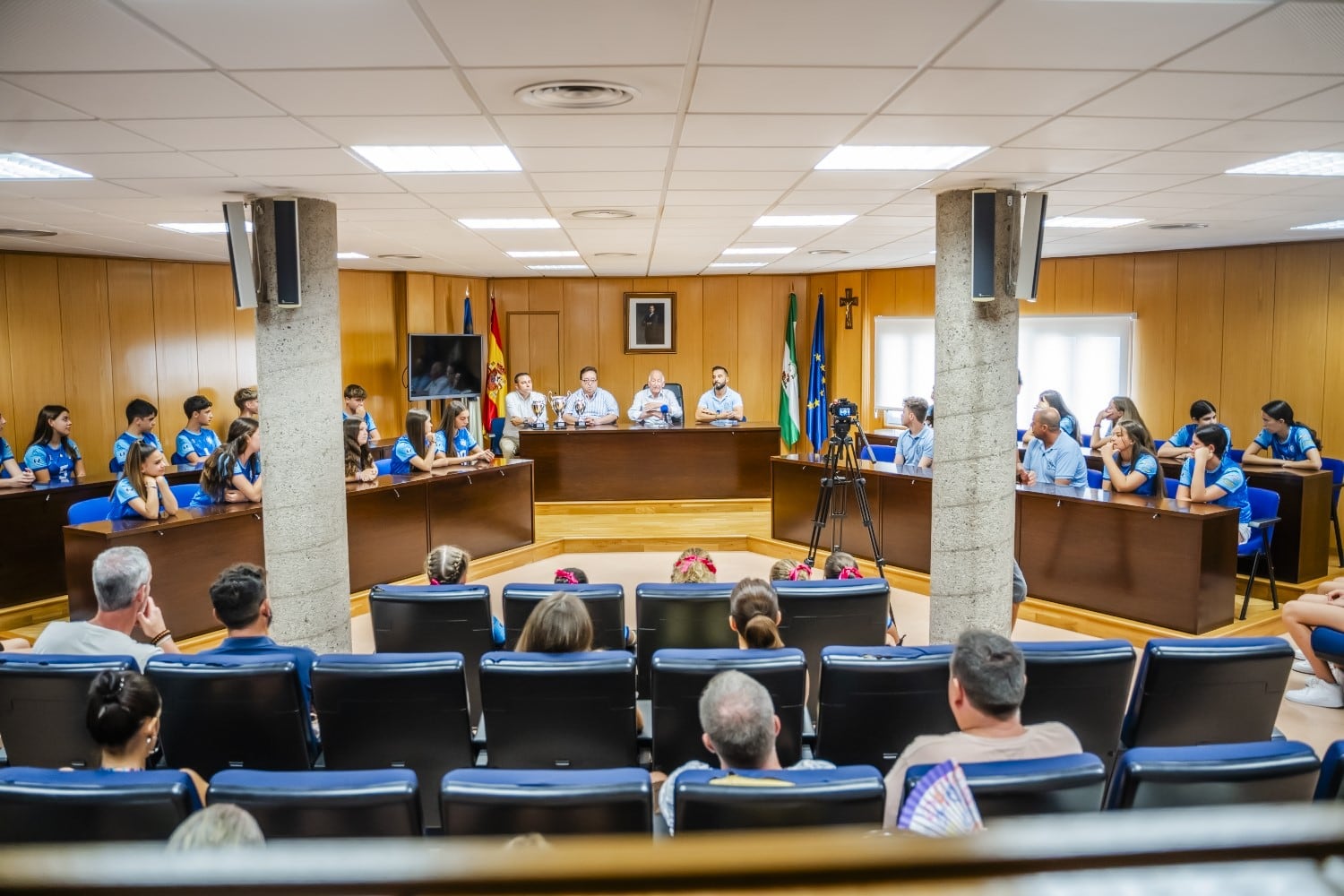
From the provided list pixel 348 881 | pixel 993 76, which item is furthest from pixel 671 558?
pixel 348 881

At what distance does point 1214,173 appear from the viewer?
16.8ft

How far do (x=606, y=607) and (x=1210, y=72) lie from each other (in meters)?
3.13

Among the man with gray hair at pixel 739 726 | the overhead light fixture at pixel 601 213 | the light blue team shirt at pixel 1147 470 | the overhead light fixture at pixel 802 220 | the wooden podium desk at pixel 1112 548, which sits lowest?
the wooden podium desk at pixel 1112 548

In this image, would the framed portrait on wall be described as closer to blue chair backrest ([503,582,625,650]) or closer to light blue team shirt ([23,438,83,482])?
light blue team shirt ([23,438,83,482])

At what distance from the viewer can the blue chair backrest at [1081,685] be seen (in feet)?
9.83

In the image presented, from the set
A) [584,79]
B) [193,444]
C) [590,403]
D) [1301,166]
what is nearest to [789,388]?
[590,403]

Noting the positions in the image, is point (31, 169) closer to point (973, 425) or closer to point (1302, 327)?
point (973, 425)

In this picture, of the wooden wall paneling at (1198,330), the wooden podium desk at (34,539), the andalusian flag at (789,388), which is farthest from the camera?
the andalusian flag at (789,388)

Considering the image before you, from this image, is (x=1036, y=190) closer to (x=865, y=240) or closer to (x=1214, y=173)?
(x=1214, y=173)

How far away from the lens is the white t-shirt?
3.31 m

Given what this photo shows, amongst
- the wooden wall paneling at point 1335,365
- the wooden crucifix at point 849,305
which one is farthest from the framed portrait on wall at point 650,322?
the wooden wall paneling at point 1335,365

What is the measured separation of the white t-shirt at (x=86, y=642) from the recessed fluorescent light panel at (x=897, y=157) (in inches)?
149

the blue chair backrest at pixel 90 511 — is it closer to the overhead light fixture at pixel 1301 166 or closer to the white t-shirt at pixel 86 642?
the white t-shirt at pixel 86 642

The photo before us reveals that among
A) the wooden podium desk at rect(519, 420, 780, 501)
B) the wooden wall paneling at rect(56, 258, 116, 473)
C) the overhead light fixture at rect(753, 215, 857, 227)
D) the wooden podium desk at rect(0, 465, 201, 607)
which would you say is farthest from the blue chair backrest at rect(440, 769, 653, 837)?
the wooden wall paneling at rect(56, 258, 116, 473)
